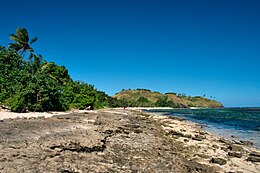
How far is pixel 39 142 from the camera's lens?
7816 millimetres

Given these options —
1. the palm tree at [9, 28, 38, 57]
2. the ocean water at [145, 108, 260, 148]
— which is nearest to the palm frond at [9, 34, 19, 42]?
the palm tree at [9, 28, 38, 57]

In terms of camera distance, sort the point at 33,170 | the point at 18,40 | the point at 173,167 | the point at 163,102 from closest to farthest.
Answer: the point at 33,170
the point at 173,167
the point at 18,40
the point at 163,102

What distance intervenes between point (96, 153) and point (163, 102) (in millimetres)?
160908

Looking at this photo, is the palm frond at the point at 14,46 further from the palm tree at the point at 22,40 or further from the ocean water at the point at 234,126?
the ocean water at the point at 234,126

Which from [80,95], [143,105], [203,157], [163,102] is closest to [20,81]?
[80,95]

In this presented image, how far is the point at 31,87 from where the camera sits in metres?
26.5

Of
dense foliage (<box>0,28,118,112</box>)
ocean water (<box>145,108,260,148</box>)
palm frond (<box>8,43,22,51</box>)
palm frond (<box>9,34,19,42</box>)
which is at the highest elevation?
palm frond (<box>9,34,19,42</box>)

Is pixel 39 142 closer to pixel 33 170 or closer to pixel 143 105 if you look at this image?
pixel 33 170

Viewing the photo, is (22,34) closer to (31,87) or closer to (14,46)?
(14,46)

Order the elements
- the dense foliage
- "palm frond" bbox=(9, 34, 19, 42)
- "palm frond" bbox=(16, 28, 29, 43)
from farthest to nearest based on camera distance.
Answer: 1. "palm frond" bbox=(16, 28, 29, 43)
2. "palm frond" bbox=(9, 34, 19, 42)
3. the dense foliage

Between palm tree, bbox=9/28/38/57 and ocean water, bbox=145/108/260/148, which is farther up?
palm tree, bbox=9/28/38/57

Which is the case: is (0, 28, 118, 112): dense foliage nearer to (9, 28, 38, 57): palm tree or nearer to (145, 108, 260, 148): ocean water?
(9, 28, 38, 57): palm tree

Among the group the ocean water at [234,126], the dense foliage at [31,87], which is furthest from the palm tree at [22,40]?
the ocean water at [234,126]

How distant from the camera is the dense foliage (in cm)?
2647
